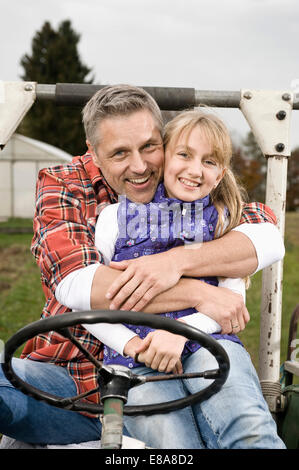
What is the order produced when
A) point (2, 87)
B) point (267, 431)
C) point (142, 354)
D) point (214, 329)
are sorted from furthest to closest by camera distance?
point (2, 87)
point (214, 329)
point (142, 354)
point (267, 431)

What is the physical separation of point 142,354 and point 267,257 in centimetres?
59

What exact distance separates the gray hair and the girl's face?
198 millimetres

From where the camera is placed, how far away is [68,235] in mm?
1922

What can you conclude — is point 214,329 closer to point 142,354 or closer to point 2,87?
point 142,354

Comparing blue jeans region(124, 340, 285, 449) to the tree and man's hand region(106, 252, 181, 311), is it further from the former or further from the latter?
the tree

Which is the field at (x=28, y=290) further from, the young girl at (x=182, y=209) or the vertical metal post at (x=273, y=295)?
the young girl at (x=182, y=209)

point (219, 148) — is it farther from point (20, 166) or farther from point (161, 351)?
point (20, 166)

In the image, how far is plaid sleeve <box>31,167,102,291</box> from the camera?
6.08ft

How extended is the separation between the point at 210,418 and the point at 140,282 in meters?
0.45

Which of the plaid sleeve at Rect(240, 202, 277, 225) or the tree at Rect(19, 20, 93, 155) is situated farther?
the tree at Rect(19, 20, 93, 155)

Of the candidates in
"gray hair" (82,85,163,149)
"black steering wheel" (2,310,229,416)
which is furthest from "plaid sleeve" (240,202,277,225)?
"black steering wheel" (2,310,229,416)
